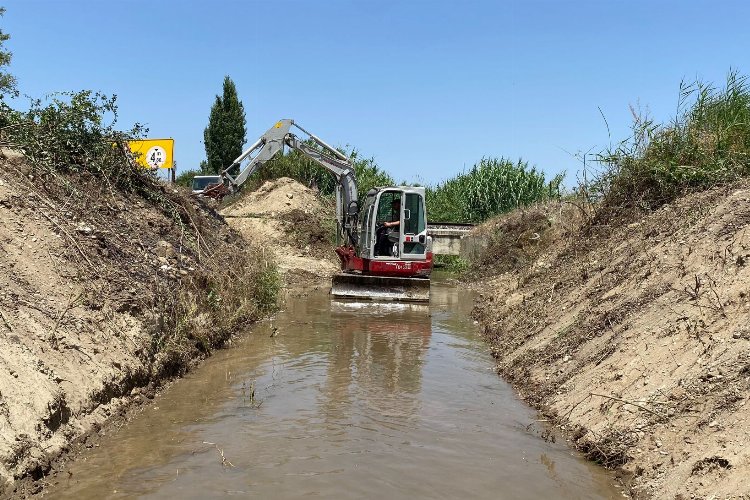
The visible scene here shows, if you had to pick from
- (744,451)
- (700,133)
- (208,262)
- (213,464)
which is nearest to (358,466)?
(213,464)

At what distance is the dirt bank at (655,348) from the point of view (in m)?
4.88

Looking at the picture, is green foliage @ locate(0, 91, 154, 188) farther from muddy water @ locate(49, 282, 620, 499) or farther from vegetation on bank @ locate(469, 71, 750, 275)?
vegetation on bank @ locate(469, 71, 750, 275)

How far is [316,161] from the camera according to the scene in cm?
1856

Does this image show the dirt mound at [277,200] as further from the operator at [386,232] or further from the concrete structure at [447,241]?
the operator at [386,232]

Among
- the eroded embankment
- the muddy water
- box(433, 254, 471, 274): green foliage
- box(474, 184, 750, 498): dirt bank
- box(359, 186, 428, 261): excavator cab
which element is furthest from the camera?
box(433, 254, 471, 274): green foliage

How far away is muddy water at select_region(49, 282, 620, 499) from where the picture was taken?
521 centimetres

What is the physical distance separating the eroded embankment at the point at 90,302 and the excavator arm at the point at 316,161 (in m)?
4.07

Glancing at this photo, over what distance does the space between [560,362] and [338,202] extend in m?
12.1

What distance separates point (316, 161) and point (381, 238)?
11.4 ft

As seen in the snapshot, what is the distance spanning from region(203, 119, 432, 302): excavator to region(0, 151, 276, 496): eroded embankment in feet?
12.2

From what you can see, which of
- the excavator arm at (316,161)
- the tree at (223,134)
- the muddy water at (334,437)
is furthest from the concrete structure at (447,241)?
the tree at (223,134)

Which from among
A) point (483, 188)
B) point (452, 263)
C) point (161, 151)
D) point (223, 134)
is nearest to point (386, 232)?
point (161, 151)

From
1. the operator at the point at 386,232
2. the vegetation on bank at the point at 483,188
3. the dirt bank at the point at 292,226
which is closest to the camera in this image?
the operator at the point at 386,232

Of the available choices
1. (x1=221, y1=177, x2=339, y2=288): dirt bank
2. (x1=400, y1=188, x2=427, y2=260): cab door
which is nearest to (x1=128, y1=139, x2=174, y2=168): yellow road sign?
(x1=221, y1=177, x2=339, y2=288): dirt bank
